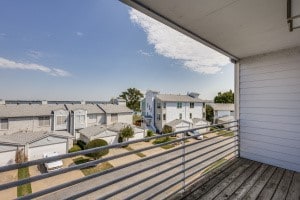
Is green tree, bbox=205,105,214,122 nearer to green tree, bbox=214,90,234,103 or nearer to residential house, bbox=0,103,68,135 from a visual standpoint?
green tree, bbox=214,90,234,103

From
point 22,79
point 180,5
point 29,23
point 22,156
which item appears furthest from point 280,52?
point 22,79

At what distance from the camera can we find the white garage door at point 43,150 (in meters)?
12.8

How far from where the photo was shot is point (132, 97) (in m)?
34.2

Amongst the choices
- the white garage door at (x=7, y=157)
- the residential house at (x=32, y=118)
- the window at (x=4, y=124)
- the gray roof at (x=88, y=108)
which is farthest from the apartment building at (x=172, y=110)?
the window at (x=4, y=124)

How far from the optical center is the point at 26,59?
24.7 m

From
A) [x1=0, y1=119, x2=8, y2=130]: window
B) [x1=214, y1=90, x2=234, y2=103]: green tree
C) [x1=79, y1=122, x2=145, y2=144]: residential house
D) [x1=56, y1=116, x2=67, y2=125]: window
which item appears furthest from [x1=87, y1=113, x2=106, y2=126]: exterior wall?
[x1=214, y1=90, x2=234, y2=103]: green tree

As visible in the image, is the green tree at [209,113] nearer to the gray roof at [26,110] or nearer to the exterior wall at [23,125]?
the gray roof at [26,110]

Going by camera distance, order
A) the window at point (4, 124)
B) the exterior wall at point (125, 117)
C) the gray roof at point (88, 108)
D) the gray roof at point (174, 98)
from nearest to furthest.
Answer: the window at point (4, 124) < the gray roof at point (88, 108) < the exterior wall at point (125, 117) < the gray roof at point (174, 98)

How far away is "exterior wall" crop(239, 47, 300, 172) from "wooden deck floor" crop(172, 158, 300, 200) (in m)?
0.36

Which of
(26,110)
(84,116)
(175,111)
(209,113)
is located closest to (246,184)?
(84,116)

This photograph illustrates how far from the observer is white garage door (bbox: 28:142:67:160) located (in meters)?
12.8

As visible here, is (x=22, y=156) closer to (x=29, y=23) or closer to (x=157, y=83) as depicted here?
(x=29, y=23)

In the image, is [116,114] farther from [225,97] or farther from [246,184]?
[225,97]

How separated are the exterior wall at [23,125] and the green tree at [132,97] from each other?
1838 cm
